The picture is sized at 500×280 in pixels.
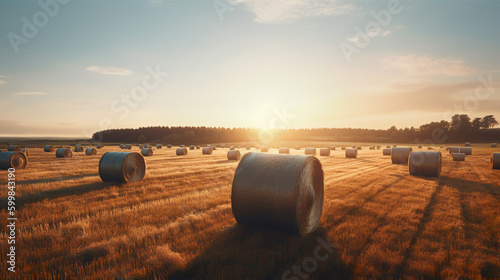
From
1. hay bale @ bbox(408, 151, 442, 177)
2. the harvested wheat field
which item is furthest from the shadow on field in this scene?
hay bale @ bbox(408, 151, 442, 177)

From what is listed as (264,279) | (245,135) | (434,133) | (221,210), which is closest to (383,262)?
(264,279)

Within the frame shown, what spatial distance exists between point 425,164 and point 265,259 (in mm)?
14999

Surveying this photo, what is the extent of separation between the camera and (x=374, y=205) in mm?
8523

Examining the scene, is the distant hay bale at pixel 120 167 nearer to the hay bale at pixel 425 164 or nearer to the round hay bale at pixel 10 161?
the round hay bale at pixel 10 161

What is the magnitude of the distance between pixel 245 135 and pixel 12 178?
94.7 meters

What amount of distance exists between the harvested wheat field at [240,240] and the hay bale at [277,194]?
0.36 meters

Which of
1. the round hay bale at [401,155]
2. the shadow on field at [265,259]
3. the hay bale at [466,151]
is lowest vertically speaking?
the hay bale at [466,151]

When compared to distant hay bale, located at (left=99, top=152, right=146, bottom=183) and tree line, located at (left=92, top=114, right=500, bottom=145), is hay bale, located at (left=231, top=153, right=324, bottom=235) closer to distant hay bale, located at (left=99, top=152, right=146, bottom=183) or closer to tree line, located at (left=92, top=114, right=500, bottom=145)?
distant hay bale, located at (left=99, top=152, right=146, bottom=183)

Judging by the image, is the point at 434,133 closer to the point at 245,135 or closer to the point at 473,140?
the point at 473,140

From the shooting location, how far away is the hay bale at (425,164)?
605 inches

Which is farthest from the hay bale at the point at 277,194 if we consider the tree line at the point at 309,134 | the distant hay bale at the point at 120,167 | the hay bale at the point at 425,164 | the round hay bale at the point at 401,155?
the tree line at the point at 309,134

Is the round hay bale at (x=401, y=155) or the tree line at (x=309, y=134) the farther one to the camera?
the tree line at (x=309, y=134)

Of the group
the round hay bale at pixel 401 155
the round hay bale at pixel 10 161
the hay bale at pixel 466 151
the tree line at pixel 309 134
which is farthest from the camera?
the tree line at pixel 309 134

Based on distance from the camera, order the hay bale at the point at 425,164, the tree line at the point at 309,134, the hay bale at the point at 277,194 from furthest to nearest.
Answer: the tree line at the point at 309,134
the hay bale at the point at 425,164
the hay bale at the point at 277,194
